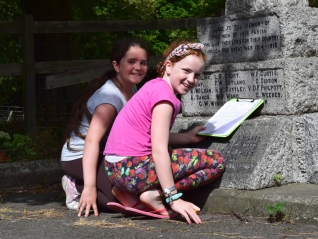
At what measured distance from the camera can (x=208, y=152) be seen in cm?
511

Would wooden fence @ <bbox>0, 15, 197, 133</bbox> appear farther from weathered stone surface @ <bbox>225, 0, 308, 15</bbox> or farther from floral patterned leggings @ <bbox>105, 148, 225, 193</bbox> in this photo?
floral patterned leggings @ <bbox>105, 148, 225, 193</bbox>

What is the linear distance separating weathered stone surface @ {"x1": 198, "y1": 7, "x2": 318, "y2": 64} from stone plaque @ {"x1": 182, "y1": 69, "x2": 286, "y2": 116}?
0.50 ft

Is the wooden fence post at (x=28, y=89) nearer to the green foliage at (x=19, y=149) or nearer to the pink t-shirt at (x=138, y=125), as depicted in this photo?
the green foliage at (x=19, y=149)

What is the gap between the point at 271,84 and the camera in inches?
219

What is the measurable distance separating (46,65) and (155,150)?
463 cm

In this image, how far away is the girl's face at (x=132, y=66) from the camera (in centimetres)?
538

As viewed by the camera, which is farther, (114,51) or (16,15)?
(16,15)

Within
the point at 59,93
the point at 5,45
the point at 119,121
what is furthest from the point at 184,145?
the point at 5,45

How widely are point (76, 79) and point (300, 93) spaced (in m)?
4.43

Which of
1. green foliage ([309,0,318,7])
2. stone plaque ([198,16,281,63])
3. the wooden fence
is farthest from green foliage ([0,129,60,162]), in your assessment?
green foliage ([309,0,318,7])

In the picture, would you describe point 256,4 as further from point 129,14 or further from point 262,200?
point 129,14

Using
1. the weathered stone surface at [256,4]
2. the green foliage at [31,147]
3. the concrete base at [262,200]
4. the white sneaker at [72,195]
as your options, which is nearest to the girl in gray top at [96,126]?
the white sneaker at [72,195]

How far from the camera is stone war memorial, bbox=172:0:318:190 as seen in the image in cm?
524

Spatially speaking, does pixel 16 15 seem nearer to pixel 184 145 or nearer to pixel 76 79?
pixel 76 79
